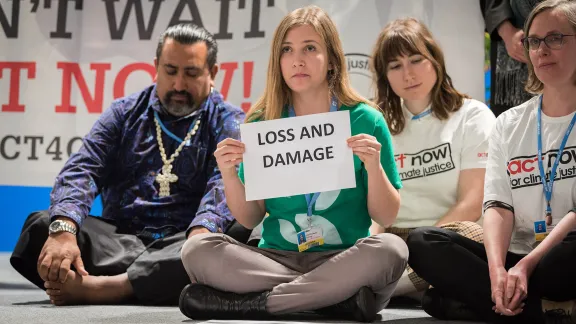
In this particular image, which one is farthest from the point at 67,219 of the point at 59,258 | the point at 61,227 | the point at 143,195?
the point at 143,195

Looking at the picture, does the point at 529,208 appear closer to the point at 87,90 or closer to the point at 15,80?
the point at 87,90

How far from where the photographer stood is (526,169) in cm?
267

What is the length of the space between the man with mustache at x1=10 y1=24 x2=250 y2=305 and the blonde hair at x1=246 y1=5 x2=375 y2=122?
66cm

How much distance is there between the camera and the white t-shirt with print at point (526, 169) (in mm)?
2600

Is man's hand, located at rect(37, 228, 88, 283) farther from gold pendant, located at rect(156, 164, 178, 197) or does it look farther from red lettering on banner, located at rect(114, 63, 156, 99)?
red lettering on banner, located at rect(114, 63, 156, 99)

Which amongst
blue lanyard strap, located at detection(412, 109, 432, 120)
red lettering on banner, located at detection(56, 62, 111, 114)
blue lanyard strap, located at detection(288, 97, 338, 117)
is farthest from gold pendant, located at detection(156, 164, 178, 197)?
red lettering on banner, located at detection(56, 62, 111, 114)

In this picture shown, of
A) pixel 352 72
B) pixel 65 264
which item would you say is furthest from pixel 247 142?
pixel 352 72

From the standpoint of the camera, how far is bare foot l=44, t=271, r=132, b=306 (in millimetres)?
3146

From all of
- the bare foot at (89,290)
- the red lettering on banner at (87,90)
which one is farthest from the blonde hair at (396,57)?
the red lettering on banner at (87,90)

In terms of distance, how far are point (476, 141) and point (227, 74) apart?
1.60m

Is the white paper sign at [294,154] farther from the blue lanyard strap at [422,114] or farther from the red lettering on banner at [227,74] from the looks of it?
the red lettering on banner at [227,74]

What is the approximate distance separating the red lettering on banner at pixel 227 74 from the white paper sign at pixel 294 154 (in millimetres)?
1861

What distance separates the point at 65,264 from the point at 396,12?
85.4 inches

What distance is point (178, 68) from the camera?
3.70 metres
